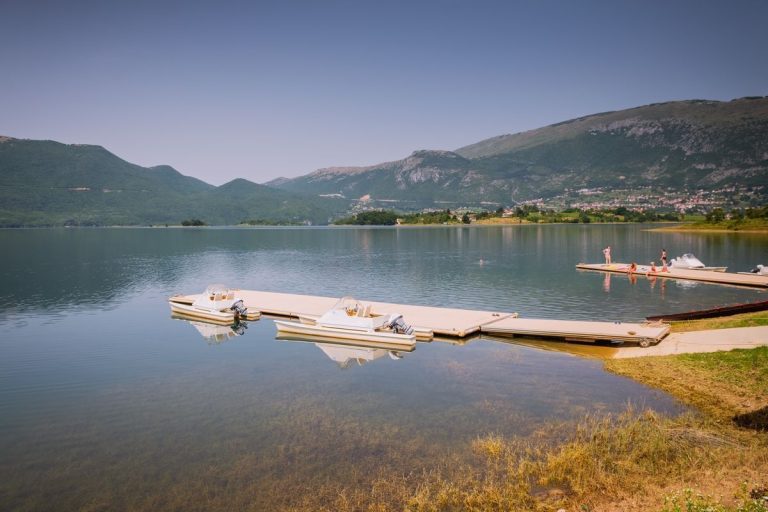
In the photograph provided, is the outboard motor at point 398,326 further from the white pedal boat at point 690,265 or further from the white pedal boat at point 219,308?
the white pedal boat at point 690,265

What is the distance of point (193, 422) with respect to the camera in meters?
19.0

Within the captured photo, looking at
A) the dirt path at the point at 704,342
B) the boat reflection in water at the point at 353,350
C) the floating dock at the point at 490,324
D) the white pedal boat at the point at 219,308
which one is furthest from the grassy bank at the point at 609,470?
the white pedal boat at the point at 219,308

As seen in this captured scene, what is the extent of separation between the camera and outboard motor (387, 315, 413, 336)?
3062 cm

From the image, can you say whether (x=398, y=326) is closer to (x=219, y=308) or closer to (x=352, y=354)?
(x=352, y=354)

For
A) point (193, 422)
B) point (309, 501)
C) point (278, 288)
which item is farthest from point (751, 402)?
point (278, 288)

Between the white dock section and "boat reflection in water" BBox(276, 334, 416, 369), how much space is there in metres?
7.00

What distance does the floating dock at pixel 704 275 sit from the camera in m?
51.1

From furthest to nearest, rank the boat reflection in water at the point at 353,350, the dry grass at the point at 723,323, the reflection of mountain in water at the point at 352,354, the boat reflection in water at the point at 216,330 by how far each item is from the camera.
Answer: the boat reflection in water at the point at 216,330, the boat reflection in water at the point at 353,350, the reflection of mountain in water at the point at 352,354, the dry grass at the point at 723,323

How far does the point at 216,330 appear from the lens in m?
36.7

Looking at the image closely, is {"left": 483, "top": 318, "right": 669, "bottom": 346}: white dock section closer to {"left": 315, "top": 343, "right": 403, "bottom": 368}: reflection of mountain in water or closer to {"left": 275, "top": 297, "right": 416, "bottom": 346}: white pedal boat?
{"left": 275, "top": 297, "right": 416, "bottom": 346}: white pedal boat

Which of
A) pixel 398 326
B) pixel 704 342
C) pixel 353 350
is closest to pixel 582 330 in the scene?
pixel 704 342

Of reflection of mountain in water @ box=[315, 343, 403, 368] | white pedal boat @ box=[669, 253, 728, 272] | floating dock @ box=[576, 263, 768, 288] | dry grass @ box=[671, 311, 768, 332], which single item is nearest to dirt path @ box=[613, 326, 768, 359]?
dry grass @ box=[671, 311, 768, 332]

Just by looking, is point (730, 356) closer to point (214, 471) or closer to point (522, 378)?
point (522, 378)

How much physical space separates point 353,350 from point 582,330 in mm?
14263
